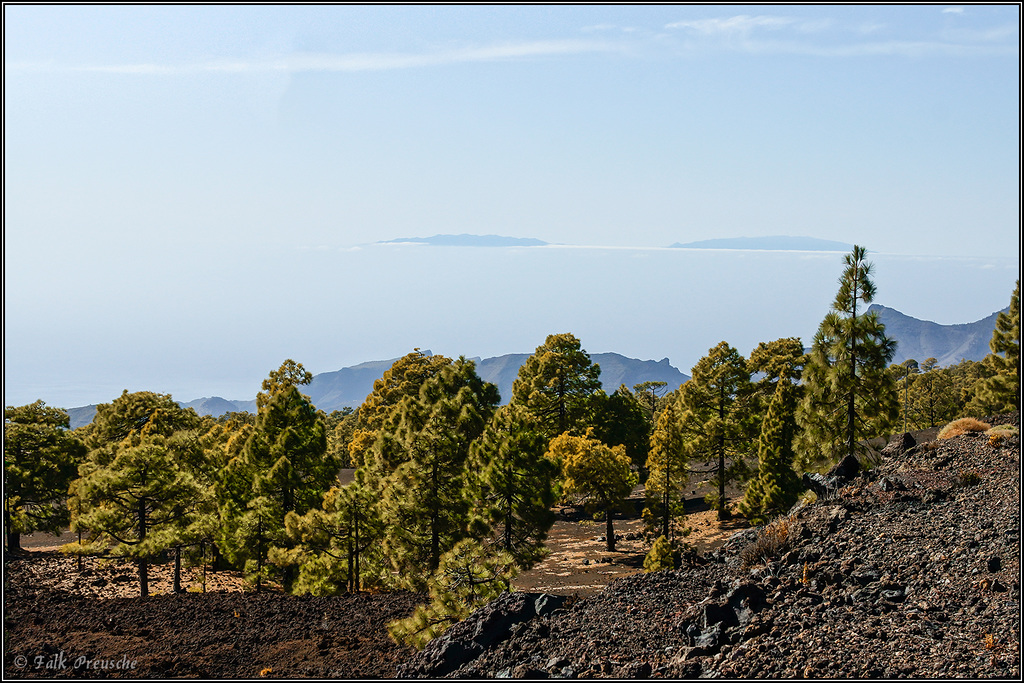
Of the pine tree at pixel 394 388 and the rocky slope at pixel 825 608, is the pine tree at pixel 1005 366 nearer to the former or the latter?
the rocky slope at pixel 825 608

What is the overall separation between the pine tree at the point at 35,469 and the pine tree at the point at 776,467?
32.6 meters

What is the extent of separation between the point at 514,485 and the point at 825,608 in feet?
36.7

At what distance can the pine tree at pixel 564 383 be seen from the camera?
5100 centimetres

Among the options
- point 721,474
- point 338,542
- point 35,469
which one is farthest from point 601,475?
point 35,469

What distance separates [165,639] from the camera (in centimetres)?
2025

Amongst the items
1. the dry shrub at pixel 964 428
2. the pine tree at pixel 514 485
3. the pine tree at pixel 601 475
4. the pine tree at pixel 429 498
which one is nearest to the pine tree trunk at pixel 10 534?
the pine tree at pixel 429 498

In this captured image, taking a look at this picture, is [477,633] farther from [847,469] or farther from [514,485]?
[847,469]

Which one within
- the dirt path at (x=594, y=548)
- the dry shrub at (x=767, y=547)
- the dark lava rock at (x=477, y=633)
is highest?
the dry shrub at (x=767, y=547)

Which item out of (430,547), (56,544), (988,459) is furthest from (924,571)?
(56,544)

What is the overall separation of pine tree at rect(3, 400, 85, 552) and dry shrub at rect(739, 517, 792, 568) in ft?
104

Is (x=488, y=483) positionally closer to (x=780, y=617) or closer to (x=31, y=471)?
(x=780, y=617)

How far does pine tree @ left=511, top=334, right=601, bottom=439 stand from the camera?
51000 mm

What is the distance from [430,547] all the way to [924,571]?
1507 cm

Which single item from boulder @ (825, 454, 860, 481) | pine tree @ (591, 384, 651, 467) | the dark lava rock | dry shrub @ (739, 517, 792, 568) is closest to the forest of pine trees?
the dark lava rock
